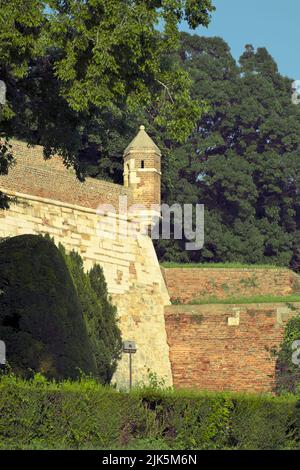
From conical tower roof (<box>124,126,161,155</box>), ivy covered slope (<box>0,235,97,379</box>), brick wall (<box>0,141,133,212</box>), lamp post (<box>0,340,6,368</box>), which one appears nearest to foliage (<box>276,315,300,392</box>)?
brick wall (<box>0,141,133,212</box>)

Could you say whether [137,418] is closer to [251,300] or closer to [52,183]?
[52,183]

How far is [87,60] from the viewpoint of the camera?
2269 cm

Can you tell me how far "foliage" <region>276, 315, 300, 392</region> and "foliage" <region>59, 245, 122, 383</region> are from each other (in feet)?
13.8

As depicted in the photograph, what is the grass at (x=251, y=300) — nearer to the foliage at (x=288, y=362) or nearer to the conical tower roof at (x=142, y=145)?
the foliage at (x=288, y=362)

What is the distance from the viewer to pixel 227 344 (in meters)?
34.8

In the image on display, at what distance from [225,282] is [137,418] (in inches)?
858

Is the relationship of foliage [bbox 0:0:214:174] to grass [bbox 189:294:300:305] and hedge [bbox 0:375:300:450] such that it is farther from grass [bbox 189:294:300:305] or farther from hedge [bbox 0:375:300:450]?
grass [bbox 189:294:300:305]

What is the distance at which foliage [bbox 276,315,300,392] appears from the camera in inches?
1307

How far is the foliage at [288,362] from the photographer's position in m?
33.2

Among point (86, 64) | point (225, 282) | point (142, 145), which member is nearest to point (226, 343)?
point (225, 282)

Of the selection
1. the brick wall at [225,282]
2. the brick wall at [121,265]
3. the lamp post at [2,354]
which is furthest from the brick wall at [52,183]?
the lamp post at [2,354]

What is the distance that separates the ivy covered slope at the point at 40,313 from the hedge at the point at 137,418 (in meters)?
1.35
